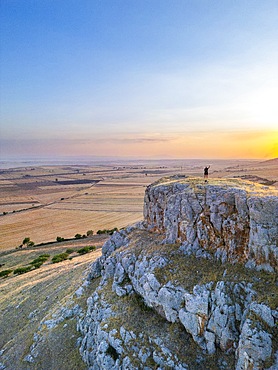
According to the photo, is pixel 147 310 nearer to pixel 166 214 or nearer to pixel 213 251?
pixel 213 251

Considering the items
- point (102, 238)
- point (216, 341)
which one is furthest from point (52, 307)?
point (102, 238)

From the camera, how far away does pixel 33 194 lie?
15950 centimetres

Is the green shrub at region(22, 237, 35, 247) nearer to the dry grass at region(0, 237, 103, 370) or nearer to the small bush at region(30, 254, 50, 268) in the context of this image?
the small bush at region(30, 254, 50, 268)

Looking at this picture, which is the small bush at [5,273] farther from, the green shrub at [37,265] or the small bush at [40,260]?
the green shrub at [37,265]

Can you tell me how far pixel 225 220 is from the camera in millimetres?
20766

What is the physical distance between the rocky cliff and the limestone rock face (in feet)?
0.24

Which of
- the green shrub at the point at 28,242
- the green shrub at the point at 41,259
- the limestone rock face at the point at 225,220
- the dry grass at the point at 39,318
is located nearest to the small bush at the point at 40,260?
the green shrub at the point at 41,259

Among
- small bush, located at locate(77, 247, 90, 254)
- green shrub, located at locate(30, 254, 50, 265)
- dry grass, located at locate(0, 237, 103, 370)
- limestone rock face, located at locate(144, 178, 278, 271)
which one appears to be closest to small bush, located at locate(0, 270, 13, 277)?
dry grass, located at locate(0, 237, 103, 370)

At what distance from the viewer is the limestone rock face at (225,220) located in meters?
18.3

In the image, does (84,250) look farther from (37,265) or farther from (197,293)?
(197,293)

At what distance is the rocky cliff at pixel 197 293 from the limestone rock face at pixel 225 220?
72mm

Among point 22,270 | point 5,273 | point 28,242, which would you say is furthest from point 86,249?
point 28,242

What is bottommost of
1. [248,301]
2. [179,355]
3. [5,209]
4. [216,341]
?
[5,209]

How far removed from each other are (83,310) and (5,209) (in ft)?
357
